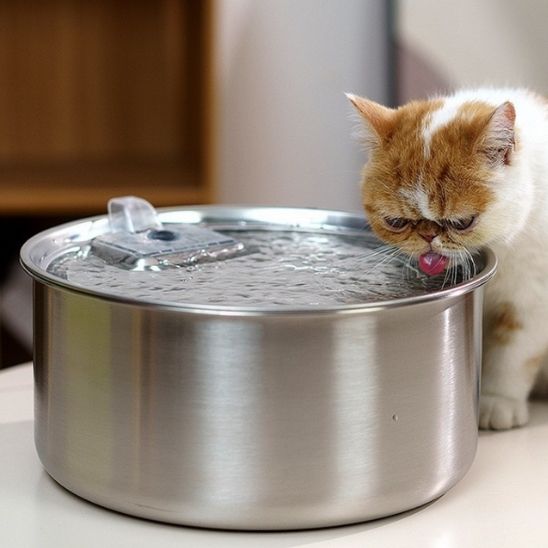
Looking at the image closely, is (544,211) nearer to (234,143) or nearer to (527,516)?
(527,516)

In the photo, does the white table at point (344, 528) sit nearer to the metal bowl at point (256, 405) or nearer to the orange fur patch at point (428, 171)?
the metal bowl at point (256, 405)

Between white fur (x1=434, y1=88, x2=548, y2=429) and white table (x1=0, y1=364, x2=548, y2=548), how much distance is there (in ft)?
0.35

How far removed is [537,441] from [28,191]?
1.26 meters

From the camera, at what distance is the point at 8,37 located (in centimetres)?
214

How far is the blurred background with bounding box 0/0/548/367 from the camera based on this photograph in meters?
2.06

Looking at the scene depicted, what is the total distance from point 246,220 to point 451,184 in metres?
0.20

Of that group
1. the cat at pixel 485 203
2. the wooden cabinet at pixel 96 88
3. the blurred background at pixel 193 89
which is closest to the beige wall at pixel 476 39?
the blurred background at pixel 193 89

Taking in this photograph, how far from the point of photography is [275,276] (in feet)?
2.61

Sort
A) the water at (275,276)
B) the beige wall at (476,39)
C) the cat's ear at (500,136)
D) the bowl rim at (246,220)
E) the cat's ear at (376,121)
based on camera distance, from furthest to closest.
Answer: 1. the beige wall at (476,39)
2. the cat's ear at (376,121)
3. the cat's ear at (500,136)
4. the water at (275,276)
5. the bowl rim at (246,220)

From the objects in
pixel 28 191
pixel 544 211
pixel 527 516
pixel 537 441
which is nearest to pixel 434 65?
pixel 28 191

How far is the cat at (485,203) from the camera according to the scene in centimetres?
89

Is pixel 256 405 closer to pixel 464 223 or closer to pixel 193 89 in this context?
pixel 464 223

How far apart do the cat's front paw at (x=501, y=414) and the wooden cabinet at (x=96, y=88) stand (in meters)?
1.26

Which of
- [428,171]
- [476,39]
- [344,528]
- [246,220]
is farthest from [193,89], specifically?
[344,528]
